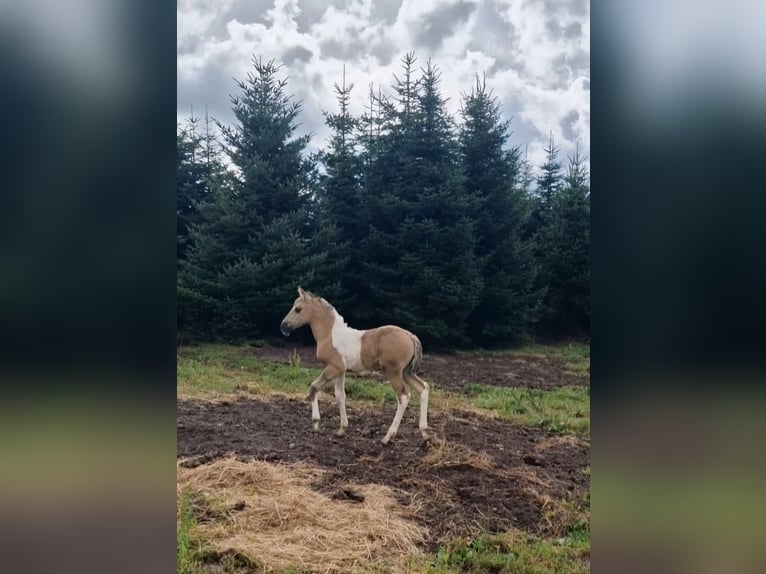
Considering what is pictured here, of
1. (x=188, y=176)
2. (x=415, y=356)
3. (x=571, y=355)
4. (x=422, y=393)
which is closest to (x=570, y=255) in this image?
(x=571, y=355)

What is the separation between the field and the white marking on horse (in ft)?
0.58

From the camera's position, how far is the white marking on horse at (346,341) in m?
3.22

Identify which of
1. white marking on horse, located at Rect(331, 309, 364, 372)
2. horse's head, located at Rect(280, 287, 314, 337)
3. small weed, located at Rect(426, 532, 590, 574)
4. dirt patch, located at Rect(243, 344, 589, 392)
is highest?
horse's head, located at Rect(280, 287, 314, 337)

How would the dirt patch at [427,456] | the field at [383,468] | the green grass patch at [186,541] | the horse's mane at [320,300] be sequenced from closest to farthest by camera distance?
the green grass patch at [186,541]
the field at [383,468]
the dirt patch at [427,456]
the horse's mane at [320,300]

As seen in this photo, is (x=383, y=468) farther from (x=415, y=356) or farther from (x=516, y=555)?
(x=516, y=555)

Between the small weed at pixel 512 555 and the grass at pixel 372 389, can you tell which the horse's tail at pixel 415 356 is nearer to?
the grass at pixel 372 389

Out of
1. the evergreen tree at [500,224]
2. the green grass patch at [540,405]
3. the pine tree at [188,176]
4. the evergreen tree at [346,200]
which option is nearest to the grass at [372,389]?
the green grass patch at [540,405]

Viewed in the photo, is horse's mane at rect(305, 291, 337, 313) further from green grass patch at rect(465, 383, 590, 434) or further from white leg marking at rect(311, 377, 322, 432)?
green grass patch at rect(465, 383, 590, 434)

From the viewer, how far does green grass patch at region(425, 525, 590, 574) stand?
2885 millimetres

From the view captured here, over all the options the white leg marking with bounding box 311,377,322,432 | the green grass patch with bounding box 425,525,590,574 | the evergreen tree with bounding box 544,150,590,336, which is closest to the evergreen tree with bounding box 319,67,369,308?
the white leg marking with bounding box 311,377,322,432

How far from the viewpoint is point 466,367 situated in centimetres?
327

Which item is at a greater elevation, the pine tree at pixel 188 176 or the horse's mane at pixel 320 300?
the pine tree at pixel 188 176
